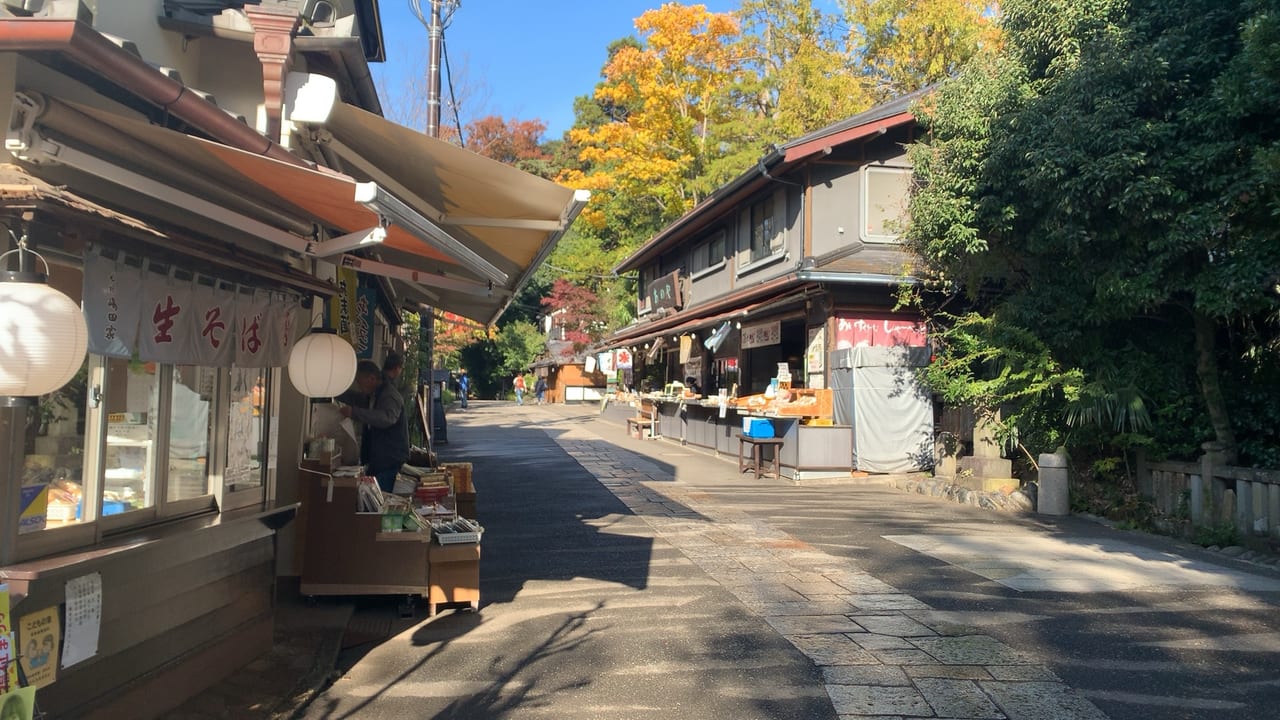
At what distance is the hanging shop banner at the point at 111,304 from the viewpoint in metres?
3.94

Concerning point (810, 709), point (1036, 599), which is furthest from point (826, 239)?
point (810, 709)

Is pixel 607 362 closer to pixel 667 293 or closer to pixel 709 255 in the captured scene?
pixel 667 293

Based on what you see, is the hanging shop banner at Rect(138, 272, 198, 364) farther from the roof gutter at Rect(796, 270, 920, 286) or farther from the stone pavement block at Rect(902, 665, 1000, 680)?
the roof gutter at Rect(796, 270, 920, 286)

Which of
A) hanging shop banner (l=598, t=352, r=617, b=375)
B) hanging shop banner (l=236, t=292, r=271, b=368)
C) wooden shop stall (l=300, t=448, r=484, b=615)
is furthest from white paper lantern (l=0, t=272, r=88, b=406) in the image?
hanging shop banner (l=598, t=352, r=617, b=375)

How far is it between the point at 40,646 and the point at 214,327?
206 centimetres

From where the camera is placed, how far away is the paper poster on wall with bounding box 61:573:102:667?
3633 mm

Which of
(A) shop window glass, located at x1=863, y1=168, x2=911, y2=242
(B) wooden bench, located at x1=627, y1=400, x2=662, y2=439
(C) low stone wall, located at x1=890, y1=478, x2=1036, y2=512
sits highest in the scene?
(A) shop window glass, located at x1=863, y1=168, x2=911, y2=242

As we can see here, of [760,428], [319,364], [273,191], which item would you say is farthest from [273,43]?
[760,428]

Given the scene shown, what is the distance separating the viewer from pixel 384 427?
25.7ft

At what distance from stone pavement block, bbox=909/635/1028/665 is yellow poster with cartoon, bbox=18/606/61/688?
465cm

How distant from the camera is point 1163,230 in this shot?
30.0 feet

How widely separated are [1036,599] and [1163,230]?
4.39 meters

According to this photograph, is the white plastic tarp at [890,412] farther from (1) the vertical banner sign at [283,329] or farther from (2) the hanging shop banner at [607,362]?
(2) the hanging shop banner at [607,362]

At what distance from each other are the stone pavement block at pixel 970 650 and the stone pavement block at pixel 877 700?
0.67 m
